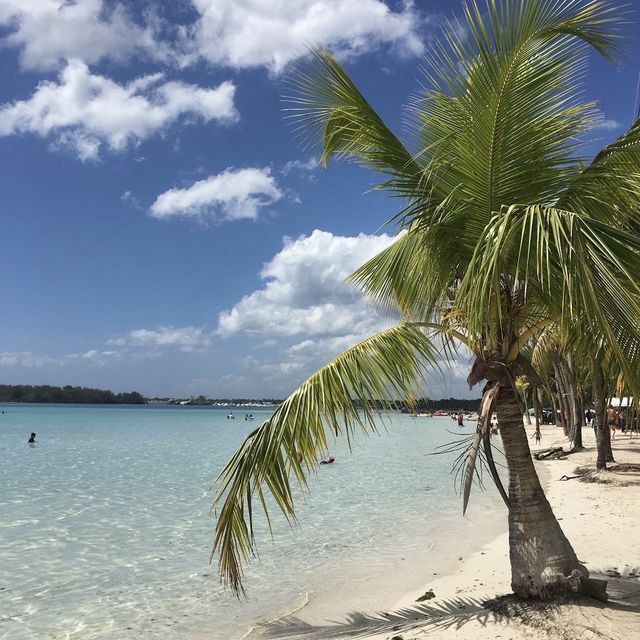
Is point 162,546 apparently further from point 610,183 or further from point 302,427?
point 610,183

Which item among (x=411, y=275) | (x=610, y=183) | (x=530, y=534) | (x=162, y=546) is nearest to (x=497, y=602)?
(x=530, y=534)

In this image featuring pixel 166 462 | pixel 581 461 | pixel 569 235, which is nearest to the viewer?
pixel 569 235

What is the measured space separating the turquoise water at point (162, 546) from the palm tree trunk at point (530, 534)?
330 cm

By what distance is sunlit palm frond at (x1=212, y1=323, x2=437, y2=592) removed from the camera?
412cm

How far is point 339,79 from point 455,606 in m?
5.02

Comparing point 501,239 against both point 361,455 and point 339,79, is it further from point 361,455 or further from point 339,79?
point 361,455

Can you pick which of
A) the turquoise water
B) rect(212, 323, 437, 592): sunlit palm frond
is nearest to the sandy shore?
the turquoise water

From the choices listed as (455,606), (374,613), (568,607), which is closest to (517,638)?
(568,607)

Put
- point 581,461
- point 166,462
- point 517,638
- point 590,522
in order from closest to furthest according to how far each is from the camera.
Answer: point 517,638 → point 590,522 → point 581,461 → point 166,462

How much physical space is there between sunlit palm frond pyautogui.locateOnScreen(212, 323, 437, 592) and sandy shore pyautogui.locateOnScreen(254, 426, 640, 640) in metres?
1.69

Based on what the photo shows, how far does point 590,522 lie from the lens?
9.18 m

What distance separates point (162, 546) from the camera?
10039mm

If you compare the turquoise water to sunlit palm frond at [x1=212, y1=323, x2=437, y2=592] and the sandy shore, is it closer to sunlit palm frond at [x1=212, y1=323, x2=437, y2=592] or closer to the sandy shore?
the sandy shore

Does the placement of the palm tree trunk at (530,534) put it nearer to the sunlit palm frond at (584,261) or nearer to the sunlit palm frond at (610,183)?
the sunlit palm frond at (584,261)
